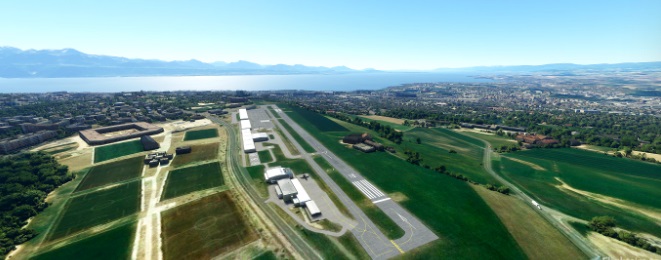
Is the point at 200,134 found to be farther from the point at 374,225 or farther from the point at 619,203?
the point at 619,203

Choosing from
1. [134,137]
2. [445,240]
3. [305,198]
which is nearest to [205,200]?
[305,198]

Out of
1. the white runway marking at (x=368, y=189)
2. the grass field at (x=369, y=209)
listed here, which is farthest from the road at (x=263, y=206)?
the white runway marking at (x=368, y=189)

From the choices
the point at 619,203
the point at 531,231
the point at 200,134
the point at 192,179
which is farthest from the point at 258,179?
the point at 619,203

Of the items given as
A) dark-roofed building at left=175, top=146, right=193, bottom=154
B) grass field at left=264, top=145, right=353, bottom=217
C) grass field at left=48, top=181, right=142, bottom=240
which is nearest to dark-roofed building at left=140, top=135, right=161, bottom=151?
dark-roofed building at left=175, top=146, right=193, bottom=154

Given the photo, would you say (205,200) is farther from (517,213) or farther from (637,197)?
(637,197)

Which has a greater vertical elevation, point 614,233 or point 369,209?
point 369,209
